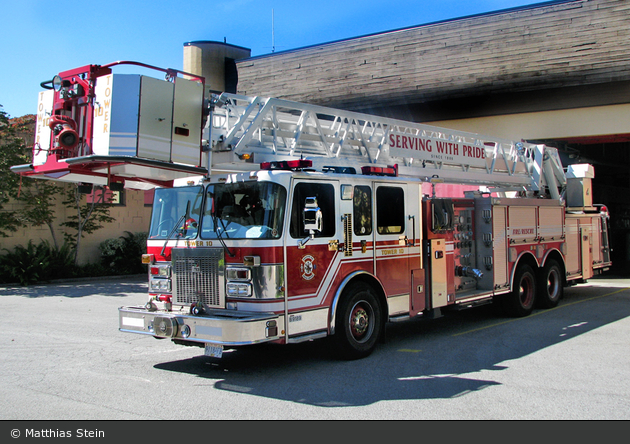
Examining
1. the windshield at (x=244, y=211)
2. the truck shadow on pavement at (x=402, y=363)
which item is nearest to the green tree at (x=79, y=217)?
the truck shadow on pavement at (x=402, y=363)

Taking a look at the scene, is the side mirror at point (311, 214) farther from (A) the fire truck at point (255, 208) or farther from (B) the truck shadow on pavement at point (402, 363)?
(B) the truck shadow on pavement at point (402, 363)

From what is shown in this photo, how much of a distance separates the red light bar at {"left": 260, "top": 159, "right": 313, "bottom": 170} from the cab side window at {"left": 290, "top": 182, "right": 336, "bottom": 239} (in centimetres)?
22

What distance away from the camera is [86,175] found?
6738 mm

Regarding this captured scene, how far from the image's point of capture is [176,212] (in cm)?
741

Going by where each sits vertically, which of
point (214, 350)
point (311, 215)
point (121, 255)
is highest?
point (311, 215)

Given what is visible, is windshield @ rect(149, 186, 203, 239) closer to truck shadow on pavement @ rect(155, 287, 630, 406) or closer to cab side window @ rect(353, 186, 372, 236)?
truck shadow on pavement @ rect(155, 287, 630, 406)

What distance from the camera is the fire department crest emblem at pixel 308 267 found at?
22.3 ft

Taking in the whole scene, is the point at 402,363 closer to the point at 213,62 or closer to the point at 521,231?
the point at 521,231

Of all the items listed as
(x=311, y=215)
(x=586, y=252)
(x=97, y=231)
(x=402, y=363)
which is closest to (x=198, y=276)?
(x=311, y=215)

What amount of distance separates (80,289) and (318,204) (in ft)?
38.5

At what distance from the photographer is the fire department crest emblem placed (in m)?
6.79

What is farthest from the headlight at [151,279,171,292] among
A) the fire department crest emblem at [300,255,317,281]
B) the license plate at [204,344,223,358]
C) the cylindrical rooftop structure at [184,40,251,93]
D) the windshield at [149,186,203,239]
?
the cylindrical rooftop structure at [184,40,251,93]

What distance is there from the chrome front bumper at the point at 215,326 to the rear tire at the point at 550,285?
7.18m

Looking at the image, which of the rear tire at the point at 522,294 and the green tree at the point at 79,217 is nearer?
the rear tire at the point at 522,294
